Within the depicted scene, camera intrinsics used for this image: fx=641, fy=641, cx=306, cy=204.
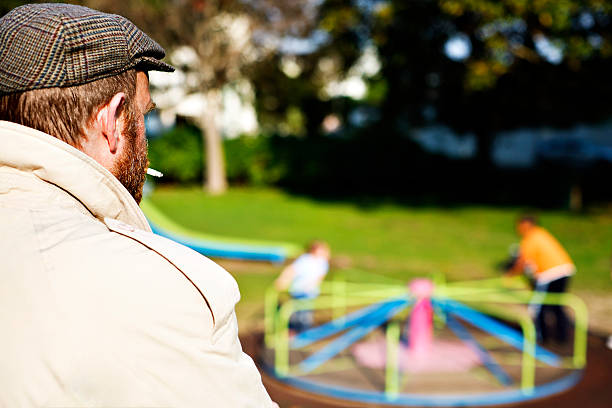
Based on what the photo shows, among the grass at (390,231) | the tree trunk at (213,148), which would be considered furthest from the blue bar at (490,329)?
the tree trunk at (213,148)

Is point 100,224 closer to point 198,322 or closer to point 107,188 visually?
point 107,188

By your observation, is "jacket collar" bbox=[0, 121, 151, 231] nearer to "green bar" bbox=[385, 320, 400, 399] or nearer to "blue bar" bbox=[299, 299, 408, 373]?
"green bar" bbox=[385, 320, 400, 399]

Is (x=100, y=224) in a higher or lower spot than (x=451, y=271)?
higher

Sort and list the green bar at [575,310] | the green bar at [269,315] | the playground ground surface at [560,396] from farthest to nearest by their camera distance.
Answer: the green bar at [269,315]
the green bar at [575,310]
the playground ground surface at [560,396]

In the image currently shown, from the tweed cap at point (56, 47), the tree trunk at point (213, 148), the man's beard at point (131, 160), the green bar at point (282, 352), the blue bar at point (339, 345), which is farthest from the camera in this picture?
the tree trunk at point (213, 148)

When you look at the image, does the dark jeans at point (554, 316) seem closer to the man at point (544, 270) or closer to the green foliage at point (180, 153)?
the man at point (544, 270)

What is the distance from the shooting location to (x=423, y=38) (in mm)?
19953

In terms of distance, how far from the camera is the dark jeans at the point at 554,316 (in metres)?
8.49

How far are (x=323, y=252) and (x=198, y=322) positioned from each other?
795 centimetres

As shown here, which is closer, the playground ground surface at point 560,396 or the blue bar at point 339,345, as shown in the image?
the playground ground surface at point 560,396

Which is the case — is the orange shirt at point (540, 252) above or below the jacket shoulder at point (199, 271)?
below

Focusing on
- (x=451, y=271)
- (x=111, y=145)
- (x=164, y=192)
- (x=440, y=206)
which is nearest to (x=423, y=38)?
(x=440, y=206)

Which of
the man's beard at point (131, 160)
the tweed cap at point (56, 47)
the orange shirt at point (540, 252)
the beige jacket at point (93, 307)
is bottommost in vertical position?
the orange shirt at point (540, 252)

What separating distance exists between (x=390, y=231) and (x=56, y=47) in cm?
1681
